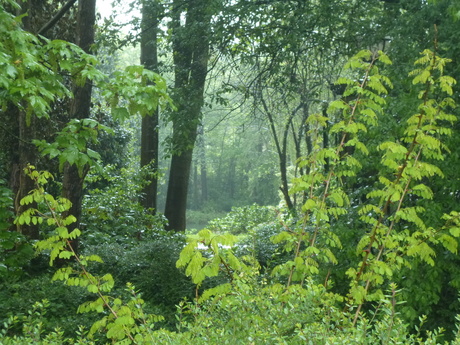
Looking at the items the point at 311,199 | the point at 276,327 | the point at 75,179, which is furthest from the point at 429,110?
the point at 75,179

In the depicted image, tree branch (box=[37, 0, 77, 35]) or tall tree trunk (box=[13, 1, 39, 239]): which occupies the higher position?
tree branch (box=[37, 0, 77, 35])

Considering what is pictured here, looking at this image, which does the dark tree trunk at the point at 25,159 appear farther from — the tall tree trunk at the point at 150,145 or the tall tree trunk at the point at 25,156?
the tall tree trunk at the point at 150,145

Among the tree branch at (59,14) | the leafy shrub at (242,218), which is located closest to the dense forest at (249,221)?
the tree branch at (59,14)

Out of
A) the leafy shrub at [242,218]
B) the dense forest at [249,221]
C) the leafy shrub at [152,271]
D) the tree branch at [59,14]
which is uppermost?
the tree branch at [59,14]

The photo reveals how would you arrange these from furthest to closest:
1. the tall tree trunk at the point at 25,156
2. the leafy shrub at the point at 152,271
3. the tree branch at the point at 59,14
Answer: the tall tree trunk at the point at 25,156
the leafy shrub at the point at 152,271
the tree branch at the point at 59,14

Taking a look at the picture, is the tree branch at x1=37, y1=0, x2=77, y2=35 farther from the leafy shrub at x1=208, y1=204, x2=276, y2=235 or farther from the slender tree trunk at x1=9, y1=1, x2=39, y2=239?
the leafy shrub at x1=208, y1=204, x2=276, y2=235

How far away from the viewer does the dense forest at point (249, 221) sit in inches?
124

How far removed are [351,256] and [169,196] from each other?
8.50 m

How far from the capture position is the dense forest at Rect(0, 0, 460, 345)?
315cm

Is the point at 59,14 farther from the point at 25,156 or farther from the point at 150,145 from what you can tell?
the point at 150,145

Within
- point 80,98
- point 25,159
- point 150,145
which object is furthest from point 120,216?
point 80,98

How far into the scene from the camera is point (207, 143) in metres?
51.1

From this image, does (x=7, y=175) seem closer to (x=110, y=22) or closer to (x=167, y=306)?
(x=110, y=22)

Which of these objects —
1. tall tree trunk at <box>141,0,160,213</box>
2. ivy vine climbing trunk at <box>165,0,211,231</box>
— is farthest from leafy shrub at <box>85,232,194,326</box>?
tall tree trunk at <box>141,0,160,213</box>
